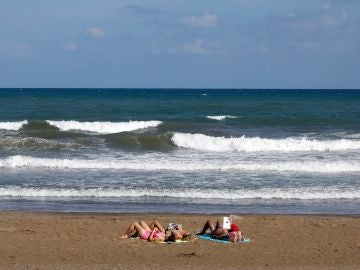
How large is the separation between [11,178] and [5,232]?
6.82 metres

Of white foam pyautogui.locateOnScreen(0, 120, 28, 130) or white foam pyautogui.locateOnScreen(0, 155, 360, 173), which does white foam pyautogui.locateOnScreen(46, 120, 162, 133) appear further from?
white foam pyautogui.locateOnScreen(0, 155, 360, 173)

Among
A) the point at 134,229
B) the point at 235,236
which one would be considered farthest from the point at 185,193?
the point at 235,236

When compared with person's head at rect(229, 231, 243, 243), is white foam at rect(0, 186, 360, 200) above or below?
above

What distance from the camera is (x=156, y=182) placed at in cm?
1831

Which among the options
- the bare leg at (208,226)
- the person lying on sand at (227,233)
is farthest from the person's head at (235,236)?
the bare leg at (208,226)

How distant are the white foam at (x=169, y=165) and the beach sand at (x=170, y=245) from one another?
6.70 metres

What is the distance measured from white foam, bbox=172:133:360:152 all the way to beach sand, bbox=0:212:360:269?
40.6ft

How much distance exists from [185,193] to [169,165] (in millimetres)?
4663

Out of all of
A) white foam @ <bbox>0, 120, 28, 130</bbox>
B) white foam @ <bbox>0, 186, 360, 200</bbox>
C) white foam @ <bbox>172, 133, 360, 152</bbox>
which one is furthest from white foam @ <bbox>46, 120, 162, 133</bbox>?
white foam @ <bbox>0, 186, 360, 200</bbox>

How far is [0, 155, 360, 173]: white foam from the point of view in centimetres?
2097

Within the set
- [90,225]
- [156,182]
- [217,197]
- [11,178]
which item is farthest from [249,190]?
[11,178]

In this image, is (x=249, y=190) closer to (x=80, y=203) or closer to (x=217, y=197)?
(x=217, y=197)

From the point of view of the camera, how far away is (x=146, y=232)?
11828 mm

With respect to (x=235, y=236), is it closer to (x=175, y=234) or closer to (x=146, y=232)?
(x=175, y=234)
